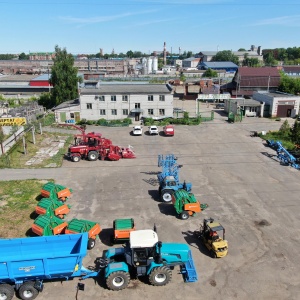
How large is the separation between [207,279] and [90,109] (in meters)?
35.7

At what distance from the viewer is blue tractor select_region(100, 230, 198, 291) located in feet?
39.2

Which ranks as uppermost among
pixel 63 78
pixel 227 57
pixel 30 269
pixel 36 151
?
pixel 227 57

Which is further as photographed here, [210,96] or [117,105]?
[210,96]

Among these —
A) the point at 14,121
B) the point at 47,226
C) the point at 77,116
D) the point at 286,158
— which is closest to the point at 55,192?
the point at 47,226

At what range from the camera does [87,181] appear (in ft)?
76.8

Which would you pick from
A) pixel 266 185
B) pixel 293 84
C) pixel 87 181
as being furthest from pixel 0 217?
pixel 293 84

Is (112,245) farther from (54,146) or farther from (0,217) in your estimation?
(54,146)

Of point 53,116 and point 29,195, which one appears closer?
point 29,195

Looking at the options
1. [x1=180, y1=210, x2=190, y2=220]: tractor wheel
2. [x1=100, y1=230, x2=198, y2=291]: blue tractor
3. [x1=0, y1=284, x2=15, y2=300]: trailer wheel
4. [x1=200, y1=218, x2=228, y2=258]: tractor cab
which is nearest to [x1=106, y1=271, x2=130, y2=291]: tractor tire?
[x1=100, y1=230, x2=198, y2=291]: blue tractor

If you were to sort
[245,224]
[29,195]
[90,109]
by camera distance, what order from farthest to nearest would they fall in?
[90,109] < [29,195] < [245,224]

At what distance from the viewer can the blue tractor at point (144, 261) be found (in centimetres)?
1195

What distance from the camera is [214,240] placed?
47.4ft

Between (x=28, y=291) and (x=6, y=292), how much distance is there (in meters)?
0.77

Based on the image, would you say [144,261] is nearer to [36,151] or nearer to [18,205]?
[18,205]
